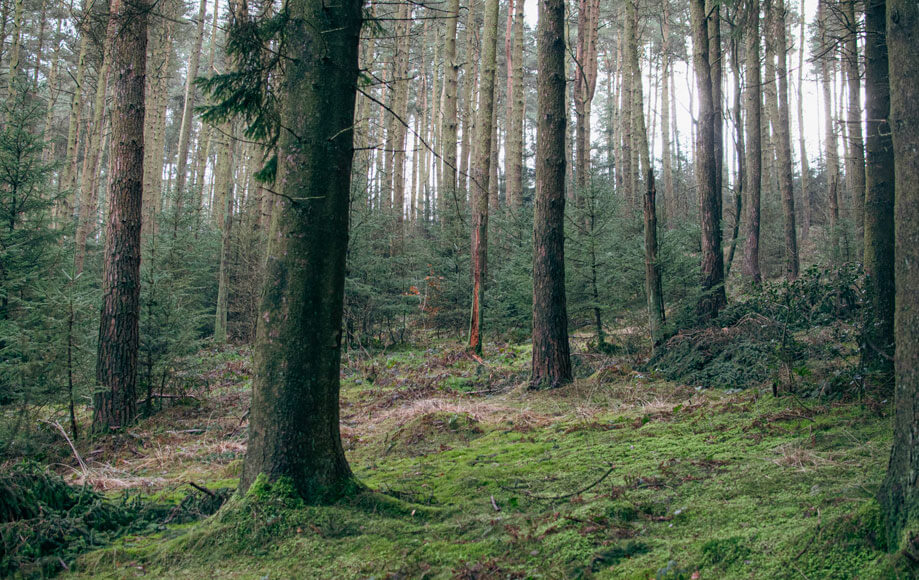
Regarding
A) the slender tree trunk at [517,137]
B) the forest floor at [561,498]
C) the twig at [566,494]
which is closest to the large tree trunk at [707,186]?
the forest floor at [561,498]

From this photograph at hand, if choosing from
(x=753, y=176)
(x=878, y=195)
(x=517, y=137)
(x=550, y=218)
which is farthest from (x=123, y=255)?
(x=753, y=176)

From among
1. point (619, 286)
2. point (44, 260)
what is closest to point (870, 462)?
point (619, 286)

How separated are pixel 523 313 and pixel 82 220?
537 inches

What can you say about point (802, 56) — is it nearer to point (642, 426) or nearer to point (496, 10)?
point (496, 10)

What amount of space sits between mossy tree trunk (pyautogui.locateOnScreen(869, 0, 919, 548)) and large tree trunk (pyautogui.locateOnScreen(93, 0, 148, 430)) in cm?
813

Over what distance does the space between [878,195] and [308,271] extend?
5744 millimetres

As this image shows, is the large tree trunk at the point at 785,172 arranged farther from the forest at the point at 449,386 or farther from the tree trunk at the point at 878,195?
the tree trunk at the point at 878,195

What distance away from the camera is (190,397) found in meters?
8.55

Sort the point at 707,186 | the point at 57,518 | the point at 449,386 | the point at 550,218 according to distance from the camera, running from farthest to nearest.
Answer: the point at 707,186
the point at 449,386
the point at 550,218
the point at 57,518

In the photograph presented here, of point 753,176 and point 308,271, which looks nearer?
point 308,271

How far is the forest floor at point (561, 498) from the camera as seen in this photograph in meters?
2.46

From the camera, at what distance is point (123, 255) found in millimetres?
7238

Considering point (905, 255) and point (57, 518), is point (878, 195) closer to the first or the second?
point (905, 255)

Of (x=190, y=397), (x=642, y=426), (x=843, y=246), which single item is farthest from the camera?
(x=843, y=246)
